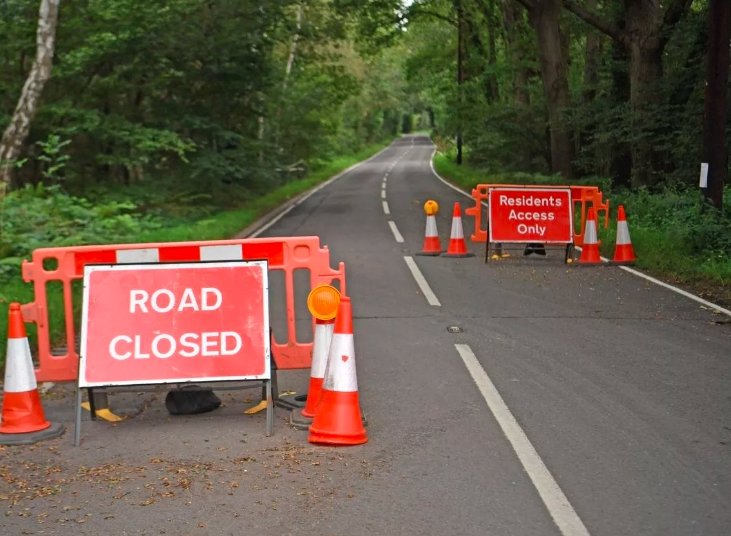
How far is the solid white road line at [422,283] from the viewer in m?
11.9

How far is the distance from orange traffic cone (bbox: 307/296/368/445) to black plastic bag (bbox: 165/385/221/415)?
3.71 ft

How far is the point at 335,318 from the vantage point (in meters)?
6.66

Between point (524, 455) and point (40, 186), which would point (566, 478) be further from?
point (40, 186)

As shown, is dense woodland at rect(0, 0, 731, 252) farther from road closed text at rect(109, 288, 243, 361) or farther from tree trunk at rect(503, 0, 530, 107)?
road closed text at rect(109, 288, 243, 361)

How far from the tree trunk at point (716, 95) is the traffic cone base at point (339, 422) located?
1125 centimetres

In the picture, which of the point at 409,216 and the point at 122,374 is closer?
the point at 122,374

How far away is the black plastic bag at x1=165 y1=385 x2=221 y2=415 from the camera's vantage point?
7020 mm

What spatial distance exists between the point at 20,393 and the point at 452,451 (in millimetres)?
3033

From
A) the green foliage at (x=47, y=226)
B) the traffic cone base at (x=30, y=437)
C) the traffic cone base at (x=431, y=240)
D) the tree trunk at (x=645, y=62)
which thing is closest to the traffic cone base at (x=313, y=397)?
the traffic cone base at (x=30, y=437)

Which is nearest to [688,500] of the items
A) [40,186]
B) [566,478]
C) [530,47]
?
[566,478]

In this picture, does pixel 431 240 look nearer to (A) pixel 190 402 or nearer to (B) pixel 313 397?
(A) pixel 190 402

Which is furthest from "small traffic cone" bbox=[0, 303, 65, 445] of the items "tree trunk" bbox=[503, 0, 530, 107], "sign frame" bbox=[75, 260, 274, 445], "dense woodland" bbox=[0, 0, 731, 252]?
"tree trunk" bbox=[503, 0, 530, 107]

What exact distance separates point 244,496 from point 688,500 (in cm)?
245

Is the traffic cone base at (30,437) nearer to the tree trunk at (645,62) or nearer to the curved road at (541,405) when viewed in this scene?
the curved road at (541,405)
